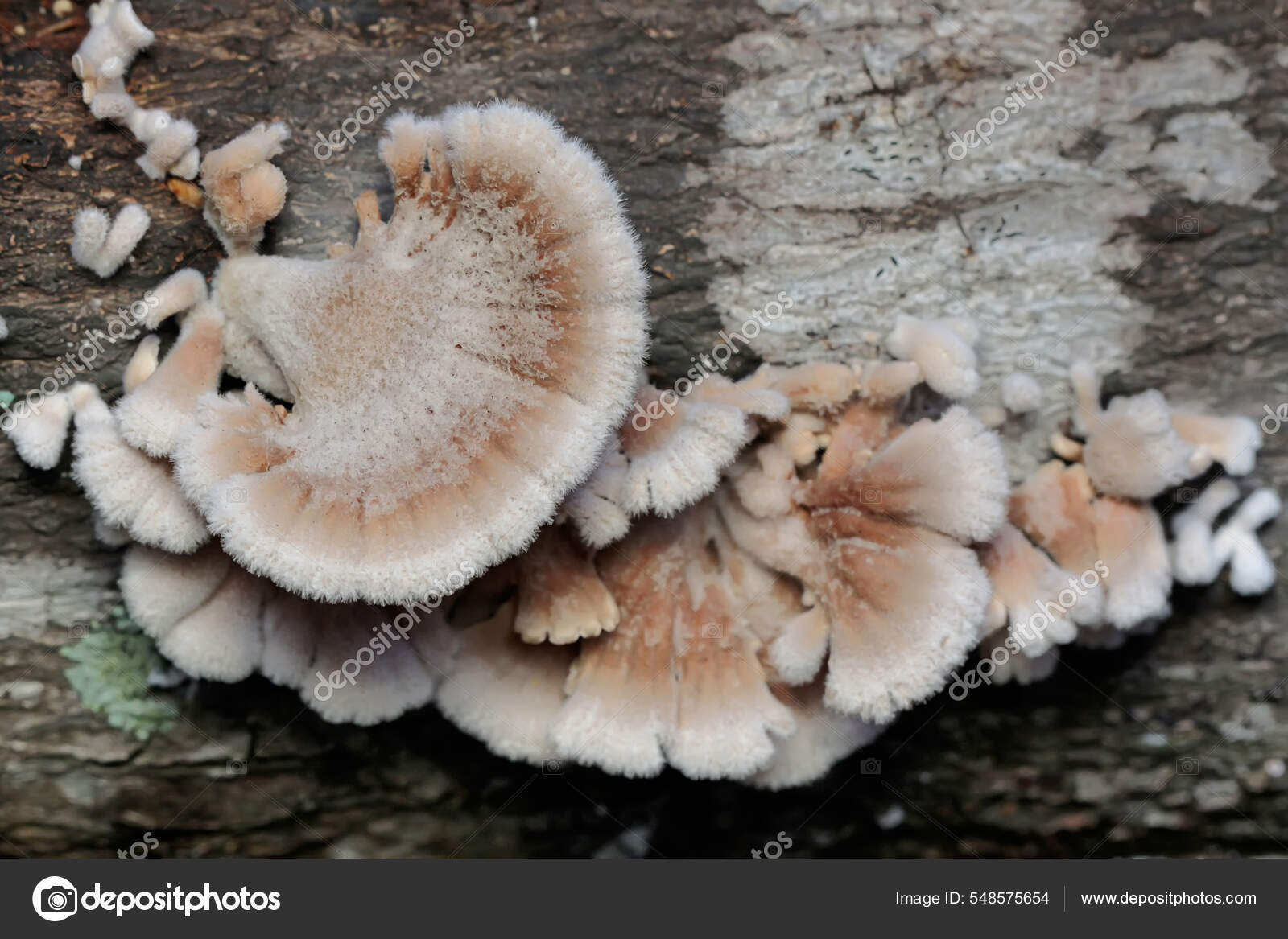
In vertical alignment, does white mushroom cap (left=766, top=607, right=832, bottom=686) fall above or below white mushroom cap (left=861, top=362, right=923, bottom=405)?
below

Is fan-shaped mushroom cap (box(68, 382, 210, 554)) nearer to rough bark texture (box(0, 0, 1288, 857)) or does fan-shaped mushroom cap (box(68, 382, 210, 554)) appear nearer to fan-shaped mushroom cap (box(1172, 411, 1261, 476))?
rough bark texture (box(0, 0, 1288, 857))

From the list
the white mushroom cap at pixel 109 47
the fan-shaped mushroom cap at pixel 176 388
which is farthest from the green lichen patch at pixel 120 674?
the white mushroom cap at pixel 109 47

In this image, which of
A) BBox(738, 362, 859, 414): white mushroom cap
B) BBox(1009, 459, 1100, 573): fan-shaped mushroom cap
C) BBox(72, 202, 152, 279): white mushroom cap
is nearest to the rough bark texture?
BBox(72, 202, 152, 279): white mushroom cap

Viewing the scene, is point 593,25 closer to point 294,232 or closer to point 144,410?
point 294,232

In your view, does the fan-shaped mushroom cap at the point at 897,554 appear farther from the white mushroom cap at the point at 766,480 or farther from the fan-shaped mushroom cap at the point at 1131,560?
the fan-shaped mushroom cap at the point at 1131,560

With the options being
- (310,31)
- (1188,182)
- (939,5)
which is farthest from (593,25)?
(1188,182)

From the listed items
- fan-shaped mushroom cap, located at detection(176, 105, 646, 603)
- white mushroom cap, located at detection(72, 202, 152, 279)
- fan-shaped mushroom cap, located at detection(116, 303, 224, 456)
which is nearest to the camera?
fan-shaped mushroom cap, located at detection(176, 105, 646, 603)
